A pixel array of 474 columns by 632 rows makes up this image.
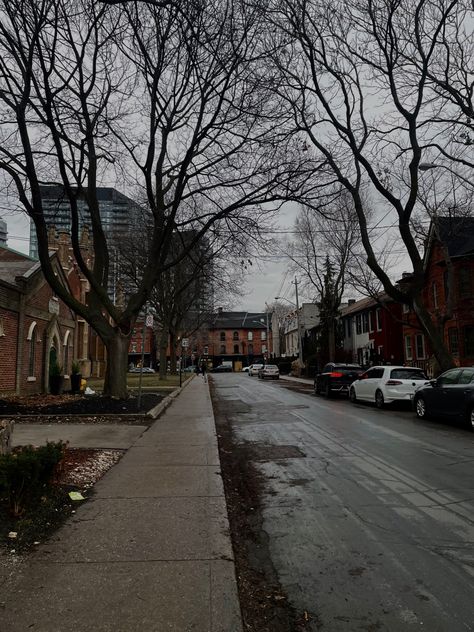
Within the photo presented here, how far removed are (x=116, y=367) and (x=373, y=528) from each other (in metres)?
13.0

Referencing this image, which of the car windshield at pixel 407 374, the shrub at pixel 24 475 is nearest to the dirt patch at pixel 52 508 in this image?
the shrub at pixel 24 475

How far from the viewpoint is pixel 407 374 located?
18.5m

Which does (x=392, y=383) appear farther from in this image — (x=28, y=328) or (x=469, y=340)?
(x=469, y=340)

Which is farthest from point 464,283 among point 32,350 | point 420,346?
point 32,350

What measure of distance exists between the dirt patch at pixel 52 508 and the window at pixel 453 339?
2850cm

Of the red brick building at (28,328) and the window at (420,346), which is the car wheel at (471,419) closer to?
the red brick building at (28,328)

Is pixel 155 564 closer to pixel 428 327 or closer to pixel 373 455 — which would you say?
pixel 373 455

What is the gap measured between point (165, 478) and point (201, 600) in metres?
3.69

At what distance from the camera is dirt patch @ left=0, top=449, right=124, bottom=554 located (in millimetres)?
4574

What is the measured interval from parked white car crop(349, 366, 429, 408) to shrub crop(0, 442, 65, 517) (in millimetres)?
14462

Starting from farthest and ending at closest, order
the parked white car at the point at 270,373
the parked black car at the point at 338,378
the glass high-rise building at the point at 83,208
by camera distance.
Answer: the parked white car at the point at 270,373
the parked black car at the point at 338,378
the glass high-rise building at the point at 83,208

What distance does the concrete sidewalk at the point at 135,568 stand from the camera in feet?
10.6

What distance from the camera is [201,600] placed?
11.4ft

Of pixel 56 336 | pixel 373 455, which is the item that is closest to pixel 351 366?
pixel 56 336
